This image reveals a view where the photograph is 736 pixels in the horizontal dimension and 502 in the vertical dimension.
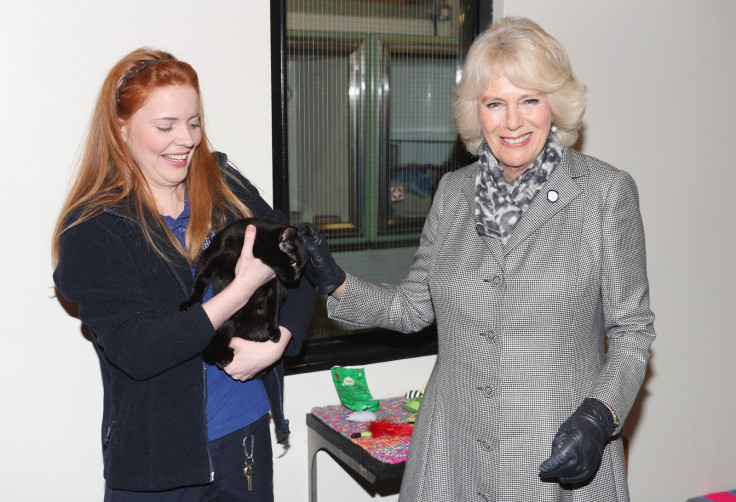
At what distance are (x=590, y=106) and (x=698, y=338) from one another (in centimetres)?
126

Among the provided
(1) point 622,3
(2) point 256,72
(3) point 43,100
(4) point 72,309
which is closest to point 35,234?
(4) point 72,309

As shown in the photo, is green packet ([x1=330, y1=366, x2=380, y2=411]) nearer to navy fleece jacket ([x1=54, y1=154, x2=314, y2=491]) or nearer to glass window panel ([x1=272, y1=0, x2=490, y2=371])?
glass window panel ([x1=272, y1=0, x2=490, y2=371])

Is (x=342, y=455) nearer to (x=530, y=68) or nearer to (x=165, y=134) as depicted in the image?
(x=165, y=134)

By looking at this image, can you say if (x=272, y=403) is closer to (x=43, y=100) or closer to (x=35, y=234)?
(x=35, y=234)

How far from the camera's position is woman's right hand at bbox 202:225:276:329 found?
1636 mm

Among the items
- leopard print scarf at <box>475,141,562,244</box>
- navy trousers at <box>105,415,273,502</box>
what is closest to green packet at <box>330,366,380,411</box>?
navy trousers at <box>105,415,273,502</box>

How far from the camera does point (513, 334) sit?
5.41 ft

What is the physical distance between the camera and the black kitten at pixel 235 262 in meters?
1.71

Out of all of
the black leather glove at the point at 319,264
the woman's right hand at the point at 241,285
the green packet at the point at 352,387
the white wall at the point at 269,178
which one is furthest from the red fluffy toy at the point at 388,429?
the woman's right hand at the point at 241,285

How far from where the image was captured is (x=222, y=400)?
1.81 meters

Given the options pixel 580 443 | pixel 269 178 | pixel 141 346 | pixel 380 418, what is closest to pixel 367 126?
pixel 269 178

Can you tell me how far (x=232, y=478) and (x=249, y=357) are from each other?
32 centimetres

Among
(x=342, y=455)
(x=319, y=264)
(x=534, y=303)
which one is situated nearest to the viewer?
(x=534, y=303)

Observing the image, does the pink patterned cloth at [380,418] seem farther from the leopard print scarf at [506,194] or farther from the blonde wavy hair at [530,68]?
the blonde wavy hair at [530,68]
